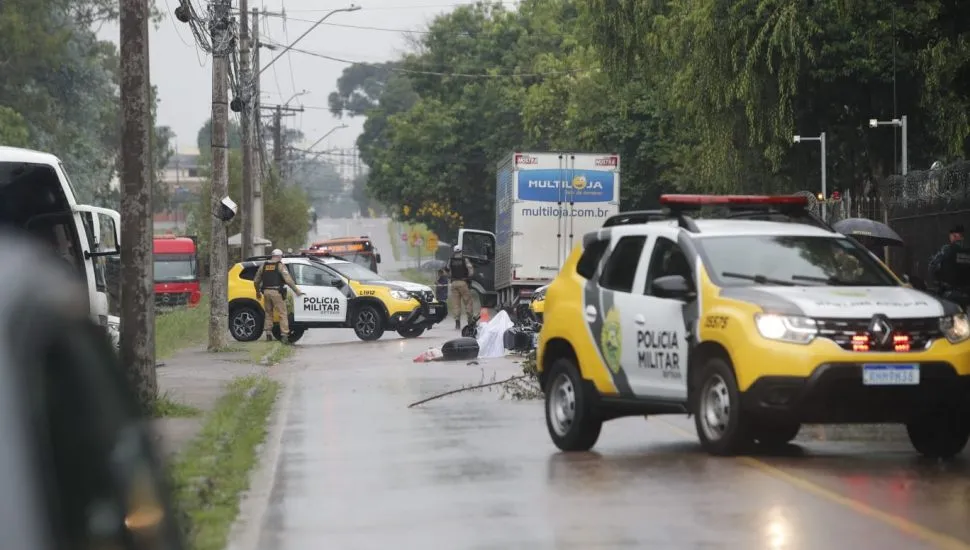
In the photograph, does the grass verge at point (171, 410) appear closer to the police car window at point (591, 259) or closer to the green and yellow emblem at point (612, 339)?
the police car window at point (591, 259)

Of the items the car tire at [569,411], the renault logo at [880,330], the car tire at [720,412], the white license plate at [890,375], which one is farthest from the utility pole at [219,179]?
the white license plate at [890,375]

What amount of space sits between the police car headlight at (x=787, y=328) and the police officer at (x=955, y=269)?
9034mm

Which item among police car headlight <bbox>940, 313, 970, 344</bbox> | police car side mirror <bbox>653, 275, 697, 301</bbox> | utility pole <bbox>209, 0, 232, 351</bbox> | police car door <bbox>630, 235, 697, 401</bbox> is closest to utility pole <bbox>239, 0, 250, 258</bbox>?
utility pole <bbox>209, 0, 232, 351</bbox>

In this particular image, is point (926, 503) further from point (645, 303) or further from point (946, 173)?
point (946, 173)

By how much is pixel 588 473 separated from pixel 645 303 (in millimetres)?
1598

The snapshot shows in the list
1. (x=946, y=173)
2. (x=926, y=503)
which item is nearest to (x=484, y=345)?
(x=946, y=173)

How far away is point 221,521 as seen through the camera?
968 centimetres

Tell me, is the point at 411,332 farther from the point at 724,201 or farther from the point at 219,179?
the point at 724,201

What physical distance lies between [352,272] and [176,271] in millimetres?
28830

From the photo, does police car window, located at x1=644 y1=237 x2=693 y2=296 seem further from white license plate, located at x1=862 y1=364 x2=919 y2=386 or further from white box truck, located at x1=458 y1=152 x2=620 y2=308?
white box truck, located at x1=458 y1=152 x2=620 y2=308

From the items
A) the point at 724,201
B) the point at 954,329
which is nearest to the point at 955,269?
the point at 724,201

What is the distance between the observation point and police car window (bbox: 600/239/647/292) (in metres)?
13.1

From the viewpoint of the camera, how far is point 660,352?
12.6m

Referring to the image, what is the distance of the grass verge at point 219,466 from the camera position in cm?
936
